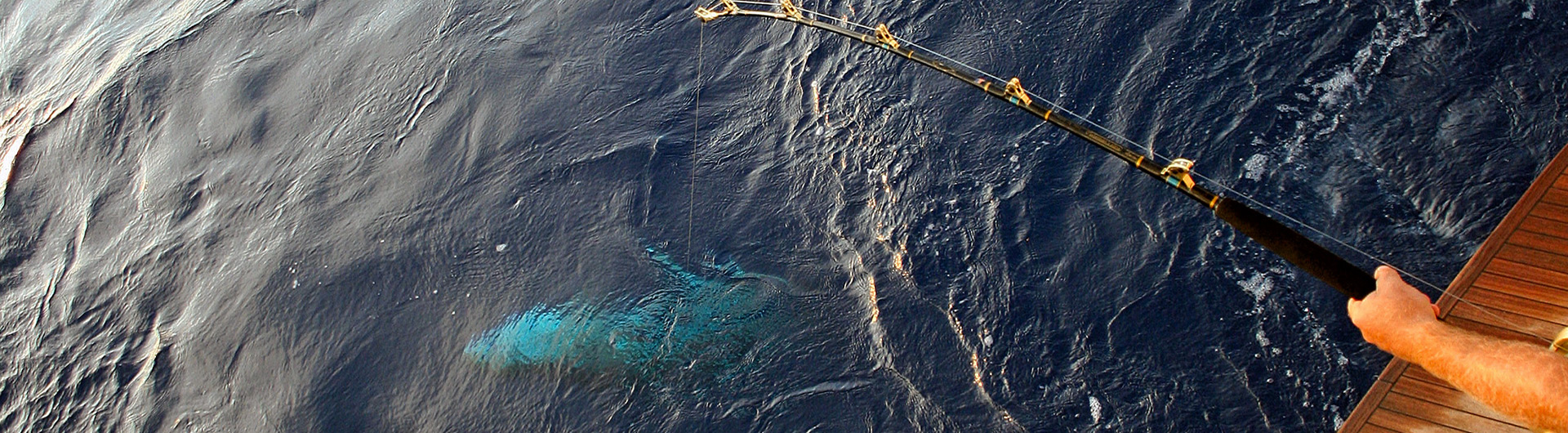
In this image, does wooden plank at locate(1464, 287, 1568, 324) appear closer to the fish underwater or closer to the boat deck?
the boat deck

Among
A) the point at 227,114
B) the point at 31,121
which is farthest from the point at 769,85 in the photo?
the point at 31,121

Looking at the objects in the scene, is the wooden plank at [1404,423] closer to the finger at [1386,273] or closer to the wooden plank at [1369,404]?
the wooden plank at [1369,404]

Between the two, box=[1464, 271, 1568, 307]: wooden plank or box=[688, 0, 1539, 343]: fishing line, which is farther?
box=[1464, 271, 1568, 307]: wooden plank

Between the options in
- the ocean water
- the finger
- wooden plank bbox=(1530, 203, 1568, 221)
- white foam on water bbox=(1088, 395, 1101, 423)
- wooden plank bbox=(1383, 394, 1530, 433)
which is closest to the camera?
the finger

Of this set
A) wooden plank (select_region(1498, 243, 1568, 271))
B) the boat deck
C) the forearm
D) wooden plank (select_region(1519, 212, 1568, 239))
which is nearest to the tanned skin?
the forearm

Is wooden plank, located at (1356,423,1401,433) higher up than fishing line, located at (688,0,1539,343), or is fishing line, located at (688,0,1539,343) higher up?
fishing line, located at (688,0,1539,343)

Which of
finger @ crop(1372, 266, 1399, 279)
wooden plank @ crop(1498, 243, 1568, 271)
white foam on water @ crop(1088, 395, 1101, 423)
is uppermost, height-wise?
wooden plank @ crop(1498, 243, 1568, 271)
